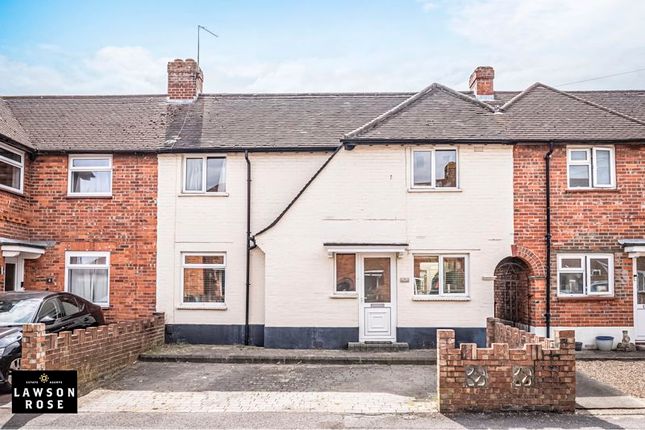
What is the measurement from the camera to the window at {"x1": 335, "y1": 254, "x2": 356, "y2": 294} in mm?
15141

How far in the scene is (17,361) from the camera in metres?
9.81

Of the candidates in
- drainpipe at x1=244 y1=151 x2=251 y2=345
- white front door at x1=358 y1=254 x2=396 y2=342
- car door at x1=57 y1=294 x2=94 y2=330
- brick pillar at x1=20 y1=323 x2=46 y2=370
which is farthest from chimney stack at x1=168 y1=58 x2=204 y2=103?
brick pillar at x1=20 y1=323 x2=46 y2=370

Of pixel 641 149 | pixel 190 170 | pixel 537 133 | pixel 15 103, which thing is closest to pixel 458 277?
pixel 537 133

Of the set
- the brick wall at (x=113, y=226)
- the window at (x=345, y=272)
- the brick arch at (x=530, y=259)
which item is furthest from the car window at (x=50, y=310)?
the brick arch at (x=530, y=259)

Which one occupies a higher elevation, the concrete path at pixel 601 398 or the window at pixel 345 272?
the window at pixel 345 272

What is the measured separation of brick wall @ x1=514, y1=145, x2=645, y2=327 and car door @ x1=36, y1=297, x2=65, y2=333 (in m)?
10.6

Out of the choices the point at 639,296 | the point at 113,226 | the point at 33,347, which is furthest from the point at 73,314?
the point at 639,296

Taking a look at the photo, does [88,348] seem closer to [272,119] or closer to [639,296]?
[272,119]

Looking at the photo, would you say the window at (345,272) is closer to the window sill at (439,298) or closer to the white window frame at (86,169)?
the window sill at (439,298)

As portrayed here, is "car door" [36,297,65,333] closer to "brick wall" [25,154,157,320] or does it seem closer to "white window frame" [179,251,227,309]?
"brick wall" [25,154,157,320]

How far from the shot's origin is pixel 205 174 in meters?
16.2

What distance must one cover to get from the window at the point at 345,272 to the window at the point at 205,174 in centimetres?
374

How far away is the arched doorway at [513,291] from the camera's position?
1540 centimetres

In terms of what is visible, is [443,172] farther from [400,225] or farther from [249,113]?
[249,113]
